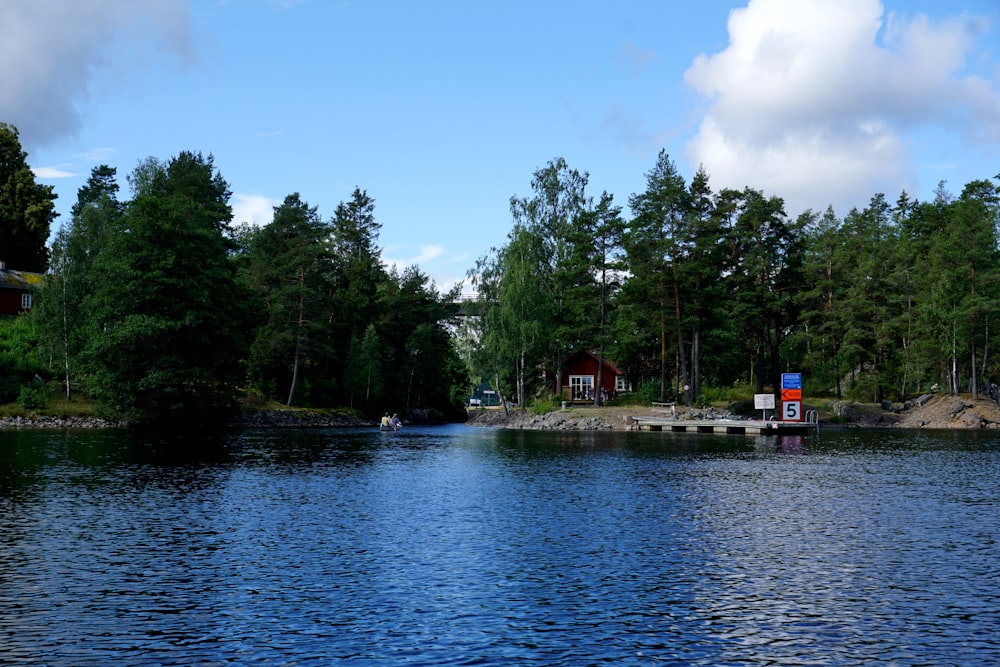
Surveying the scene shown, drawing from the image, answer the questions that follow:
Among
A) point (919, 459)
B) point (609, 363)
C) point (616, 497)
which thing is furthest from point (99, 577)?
point (609, 363)

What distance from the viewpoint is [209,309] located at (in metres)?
76.6

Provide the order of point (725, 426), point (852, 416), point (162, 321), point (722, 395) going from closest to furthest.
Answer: point (162, 321) < point (725, 426) < point (722, 395) < point (852, 416)

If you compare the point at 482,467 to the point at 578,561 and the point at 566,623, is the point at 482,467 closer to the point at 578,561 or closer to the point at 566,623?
the point at 578,561

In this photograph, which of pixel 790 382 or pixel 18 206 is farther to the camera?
pixel 18 206

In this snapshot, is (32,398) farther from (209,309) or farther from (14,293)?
(14,293)

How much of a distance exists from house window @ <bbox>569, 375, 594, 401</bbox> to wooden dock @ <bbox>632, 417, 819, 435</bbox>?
1980cm

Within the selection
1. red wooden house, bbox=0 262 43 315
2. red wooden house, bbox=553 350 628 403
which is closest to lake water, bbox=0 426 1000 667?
red wooden house, bbox=553 350 628 403

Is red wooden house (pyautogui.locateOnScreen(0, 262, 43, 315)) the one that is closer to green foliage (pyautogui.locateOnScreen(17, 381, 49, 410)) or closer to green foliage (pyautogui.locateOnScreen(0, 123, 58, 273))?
green foliage (pyautogui.locateOnScreen(0, 123, 58, 273))

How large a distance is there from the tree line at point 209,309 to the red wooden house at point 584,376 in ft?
65.9

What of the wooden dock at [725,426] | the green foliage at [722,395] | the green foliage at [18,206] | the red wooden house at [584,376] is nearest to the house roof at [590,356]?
the red wooden house at [584,376]

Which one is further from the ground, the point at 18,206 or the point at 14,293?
the point at 18,206

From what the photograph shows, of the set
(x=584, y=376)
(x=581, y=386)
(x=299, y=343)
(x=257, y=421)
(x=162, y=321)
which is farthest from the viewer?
(x=584, y=376)

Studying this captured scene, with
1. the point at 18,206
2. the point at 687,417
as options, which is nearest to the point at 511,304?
the point at 687,417

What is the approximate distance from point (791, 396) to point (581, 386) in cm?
3195
